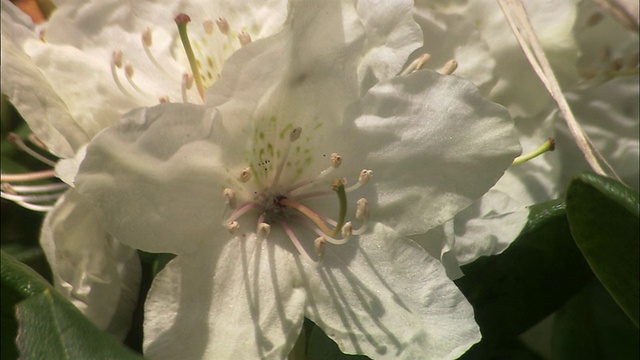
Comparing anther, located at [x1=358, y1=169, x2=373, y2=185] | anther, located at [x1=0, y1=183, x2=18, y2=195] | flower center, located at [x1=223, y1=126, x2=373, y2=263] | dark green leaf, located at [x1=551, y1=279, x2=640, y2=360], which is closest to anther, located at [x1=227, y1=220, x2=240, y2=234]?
flower center, located at [x1=223, y1=126, x2=373, y2=263]

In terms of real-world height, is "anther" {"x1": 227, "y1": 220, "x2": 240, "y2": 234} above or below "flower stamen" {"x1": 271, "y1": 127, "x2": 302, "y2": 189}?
below

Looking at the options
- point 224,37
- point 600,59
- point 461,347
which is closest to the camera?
point 461,347

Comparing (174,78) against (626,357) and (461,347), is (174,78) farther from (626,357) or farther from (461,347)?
(626,357)

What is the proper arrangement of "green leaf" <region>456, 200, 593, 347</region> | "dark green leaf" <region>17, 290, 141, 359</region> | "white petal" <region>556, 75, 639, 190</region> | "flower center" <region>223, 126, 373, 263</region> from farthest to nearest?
"white petal" <region>556, 75, 639, 190</region> < "green leaf" <region>456, 200, 593, 347</region> < "flower center" <region>223, 126, 373, 263</region> < "dark green leaf" <region>17, 290, 141, 359</region>

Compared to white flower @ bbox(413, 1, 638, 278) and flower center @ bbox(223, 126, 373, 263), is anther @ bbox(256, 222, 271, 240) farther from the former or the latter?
white flower @ bbox(413, 1, 638, 278)

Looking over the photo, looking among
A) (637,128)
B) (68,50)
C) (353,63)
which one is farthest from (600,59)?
(68,50)

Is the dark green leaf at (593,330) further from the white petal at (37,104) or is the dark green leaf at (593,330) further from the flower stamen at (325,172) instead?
the white petal at (37,104)

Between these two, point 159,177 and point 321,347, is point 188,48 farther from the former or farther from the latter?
point 321,347
